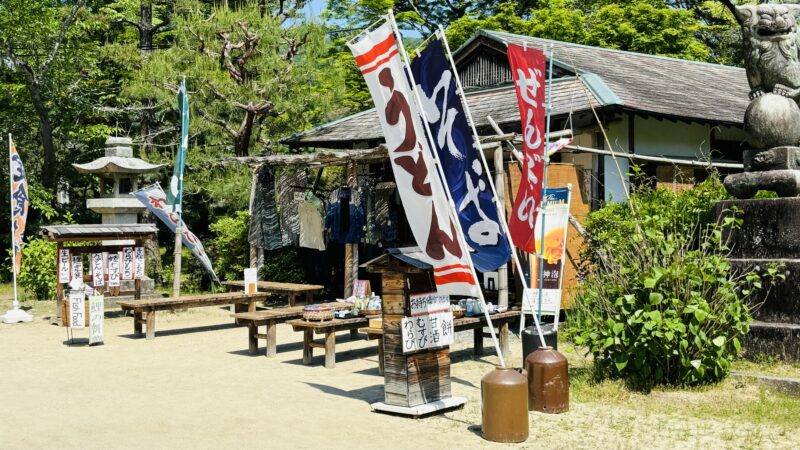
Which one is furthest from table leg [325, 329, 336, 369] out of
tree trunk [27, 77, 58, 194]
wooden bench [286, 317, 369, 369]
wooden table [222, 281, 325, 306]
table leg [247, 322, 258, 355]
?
tree trunk [27, 77, 58, 194]

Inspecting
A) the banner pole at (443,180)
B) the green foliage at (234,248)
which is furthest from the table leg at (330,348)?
the green foliage at (234,248)

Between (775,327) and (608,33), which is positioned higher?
(608,33)

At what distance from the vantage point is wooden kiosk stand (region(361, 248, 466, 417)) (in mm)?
7891

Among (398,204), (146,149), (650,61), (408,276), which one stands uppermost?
(650,61)

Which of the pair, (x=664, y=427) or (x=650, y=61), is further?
(x=650, y=61)

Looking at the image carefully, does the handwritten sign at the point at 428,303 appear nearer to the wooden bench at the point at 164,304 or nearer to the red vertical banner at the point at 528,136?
the red vertical banner at the point at 528,136

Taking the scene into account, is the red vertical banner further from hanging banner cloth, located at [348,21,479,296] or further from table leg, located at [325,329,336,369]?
table leg, located at [325,329,336,369]

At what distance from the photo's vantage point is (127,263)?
15.9 m

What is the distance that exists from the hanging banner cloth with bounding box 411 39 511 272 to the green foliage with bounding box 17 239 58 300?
1369cm

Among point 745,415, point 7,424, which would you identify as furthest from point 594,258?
point 7,424

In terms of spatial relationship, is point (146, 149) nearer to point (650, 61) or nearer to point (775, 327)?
point (650, 61)

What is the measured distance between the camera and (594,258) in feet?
40.7

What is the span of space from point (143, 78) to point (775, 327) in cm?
1593

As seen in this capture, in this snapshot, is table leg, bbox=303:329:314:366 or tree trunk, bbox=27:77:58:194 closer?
table leg, bbox=303:329:314:366
